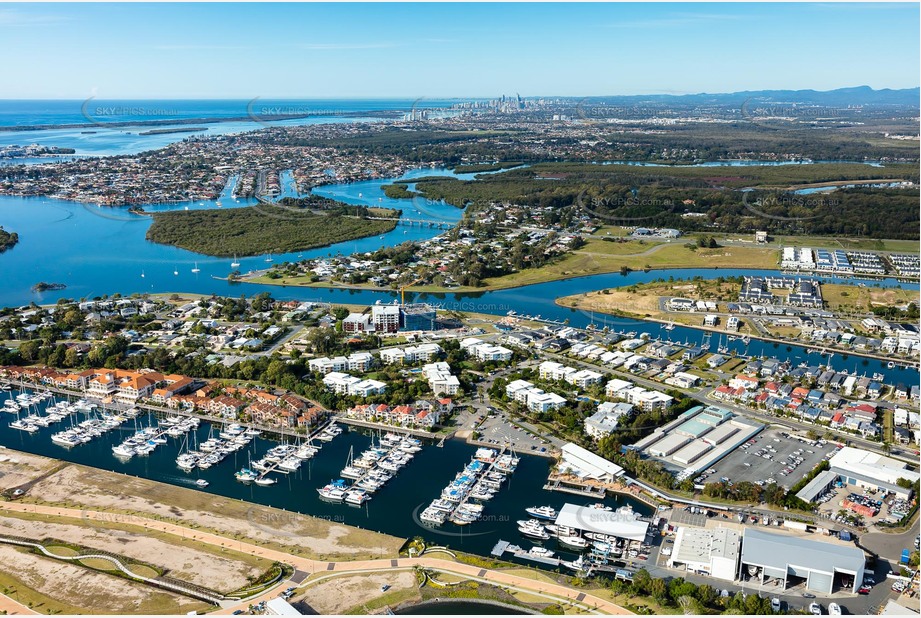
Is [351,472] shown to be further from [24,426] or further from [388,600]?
[24,426]

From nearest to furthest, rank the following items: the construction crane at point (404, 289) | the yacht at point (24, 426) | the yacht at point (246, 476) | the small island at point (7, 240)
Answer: the yacht at point (246, 476) → the yacht at point (24, 426) → the construction crane at point (404, 289) → the small island at point (7, 240)

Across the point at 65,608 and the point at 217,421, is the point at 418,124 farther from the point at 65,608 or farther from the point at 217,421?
the point at 65,608

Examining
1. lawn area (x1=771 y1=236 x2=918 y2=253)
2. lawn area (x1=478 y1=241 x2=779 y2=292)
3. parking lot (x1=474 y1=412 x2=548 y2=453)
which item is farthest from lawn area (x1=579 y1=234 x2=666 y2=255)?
parking lot (x1=474 y1=412 x2=548 y2=453)

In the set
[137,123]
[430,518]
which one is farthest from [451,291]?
[137,123]

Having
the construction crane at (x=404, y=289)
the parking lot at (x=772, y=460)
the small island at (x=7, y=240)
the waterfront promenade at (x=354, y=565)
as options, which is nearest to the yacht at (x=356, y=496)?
the waterfront promenade at (x=354, y=565)

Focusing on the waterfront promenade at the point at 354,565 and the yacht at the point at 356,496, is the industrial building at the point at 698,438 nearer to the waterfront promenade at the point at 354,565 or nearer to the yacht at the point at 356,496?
the waterfront promenade at the point at 354,565
